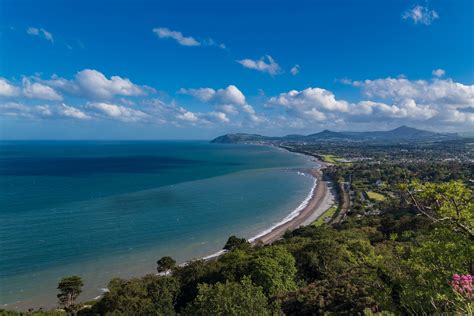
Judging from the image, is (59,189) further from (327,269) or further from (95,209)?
(327,269)

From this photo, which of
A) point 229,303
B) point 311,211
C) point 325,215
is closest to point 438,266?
point 229,303

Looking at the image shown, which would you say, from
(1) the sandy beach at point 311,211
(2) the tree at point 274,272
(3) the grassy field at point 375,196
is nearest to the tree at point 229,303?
(2) the tree at point 274,272

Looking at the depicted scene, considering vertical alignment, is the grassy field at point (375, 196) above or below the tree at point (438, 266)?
below

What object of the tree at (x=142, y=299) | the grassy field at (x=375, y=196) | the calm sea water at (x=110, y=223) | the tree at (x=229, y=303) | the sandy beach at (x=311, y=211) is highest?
the tree at (x=229, y=303)

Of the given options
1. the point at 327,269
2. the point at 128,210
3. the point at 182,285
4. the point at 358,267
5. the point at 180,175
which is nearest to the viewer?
the point at 358,267

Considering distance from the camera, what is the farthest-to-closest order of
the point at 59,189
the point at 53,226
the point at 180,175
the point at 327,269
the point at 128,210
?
1. the point at 180,175
2. the point at 59,189
3. the point at 128,210
4. the point at 53,226
5. the point at 327,269

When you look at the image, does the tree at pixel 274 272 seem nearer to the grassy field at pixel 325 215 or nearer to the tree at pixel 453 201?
the tree at pixel 453 201

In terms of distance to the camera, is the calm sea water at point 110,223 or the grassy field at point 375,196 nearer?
the calm sea water at point 110,223

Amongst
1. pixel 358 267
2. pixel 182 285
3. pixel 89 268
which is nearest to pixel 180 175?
pixel 89 268

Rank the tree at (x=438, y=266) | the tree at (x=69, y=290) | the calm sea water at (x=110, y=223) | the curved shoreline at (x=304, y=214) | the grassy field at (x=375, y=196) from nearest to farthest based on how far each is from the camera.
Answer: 1. the tree at (x=438, y=266)
2. the tree at (x=69, y=290)
3. the calm sea water at (x=110, y=223)
4. the curved shoreline at (x=304, y=214)
5. the grassy field at (x=375, y=196)
